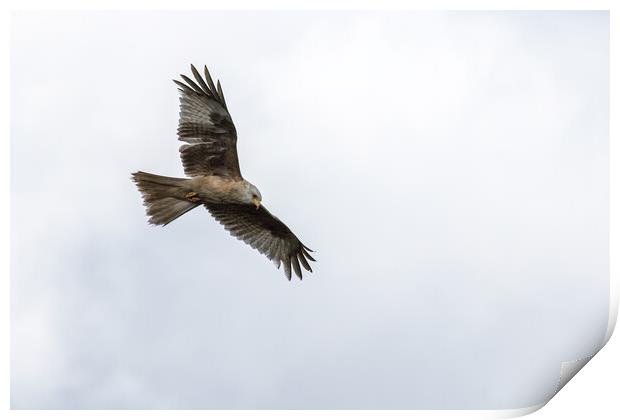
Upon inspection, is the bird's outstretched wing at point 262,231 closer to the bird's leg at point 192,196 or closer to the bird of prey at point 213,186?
the bird of prey at point 213,186

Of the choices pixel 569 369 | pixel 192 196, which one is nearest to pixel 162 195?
pixel 192 196

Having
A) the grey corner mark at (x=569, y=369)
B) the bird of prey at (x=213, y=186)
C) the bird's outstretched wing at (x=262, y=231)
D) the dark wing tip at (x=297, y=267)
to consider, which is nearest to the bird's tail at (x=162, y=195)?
the bird of prey at (x=213, y=186)

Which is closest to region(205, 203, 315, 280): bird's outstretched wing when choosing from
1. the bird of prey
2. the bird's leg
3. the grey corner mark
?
the bird of prey

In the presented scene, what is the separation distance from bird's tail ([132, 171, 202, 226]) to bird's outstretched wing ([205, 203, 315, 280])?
20cm

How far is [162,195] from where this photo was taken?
3658 millimetres

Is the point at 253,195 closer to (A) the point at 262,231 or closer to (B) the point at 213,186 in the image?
(B) the point at 213,186

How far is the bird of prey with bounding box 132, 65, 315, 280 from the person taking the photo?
3.62 meters

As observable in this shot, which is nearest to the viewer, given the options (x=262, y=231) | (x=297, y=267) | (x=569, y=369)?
(x=569, y=369)

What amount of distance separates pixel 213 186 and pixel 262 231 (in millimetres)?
330

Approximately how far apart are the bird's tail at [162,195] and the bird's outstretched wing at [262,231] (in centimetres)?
20

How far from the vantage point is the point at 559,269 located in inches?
138

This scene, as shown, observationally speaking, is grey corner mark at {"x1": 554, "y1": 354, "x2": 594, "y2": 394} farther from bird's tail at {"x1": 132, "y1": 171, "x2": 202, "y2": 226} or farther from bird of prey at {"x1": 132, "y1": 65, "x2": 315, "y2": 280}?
bird's tail at {"x1": 132, "y1": 171, "x2": 202, "y2": 226}

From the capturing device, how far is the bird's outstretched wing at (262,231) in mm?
3850

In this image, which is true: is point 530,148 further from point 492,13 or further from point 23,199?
point 23,199
